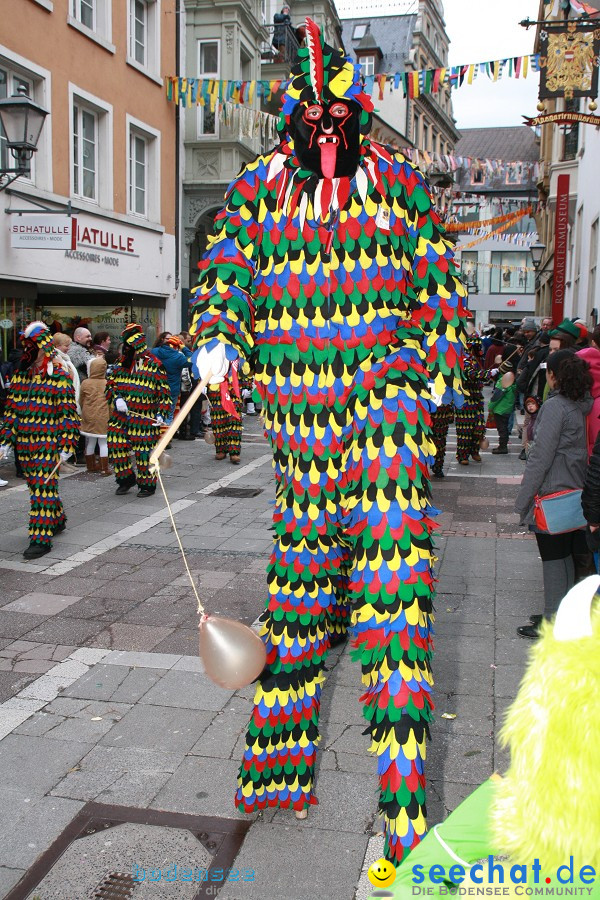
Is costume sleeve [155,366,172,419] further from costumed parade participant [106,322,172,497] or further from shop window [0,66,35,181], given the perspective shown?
shop window [0,66,35,181]

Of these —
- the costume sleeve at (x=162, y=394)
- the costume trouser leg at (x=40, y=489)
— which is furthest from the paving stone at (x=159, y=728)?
the costume sleeve at (x=162, y=394)

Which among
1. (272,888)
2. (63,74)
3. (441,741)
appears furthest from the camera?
(63,74)

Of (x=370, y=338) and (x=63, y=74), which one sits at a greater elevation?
(x=63, y=74)

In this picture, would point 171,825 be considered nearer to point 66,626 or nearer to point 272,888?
point 272,888

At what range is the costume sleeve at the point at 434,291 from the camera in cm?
251

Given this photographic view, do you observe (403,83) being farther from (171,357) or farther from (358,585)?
(358,585)

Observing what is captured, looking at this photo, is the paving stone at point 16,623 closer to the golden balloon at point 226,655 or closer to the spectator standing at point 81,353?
the golden balloon at point 226,655

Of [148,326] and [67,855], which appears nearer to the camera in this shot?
[67,855]

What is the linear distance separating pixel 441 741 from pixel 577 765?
7.19 feet

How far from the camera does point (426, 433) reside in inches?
93.9

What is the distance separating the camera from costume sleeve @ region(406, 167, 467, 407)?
8.25 feet


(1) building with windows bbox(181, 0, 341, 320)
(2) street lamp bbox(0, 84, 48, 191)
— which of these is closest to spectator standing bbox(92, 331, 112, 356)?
(2) street lamp bbox(0, 84, 48, 191)

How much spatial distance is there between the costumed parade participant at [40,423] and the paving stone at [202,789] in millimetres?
3301

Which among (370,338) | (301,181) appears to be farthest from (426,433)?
(301,181)
